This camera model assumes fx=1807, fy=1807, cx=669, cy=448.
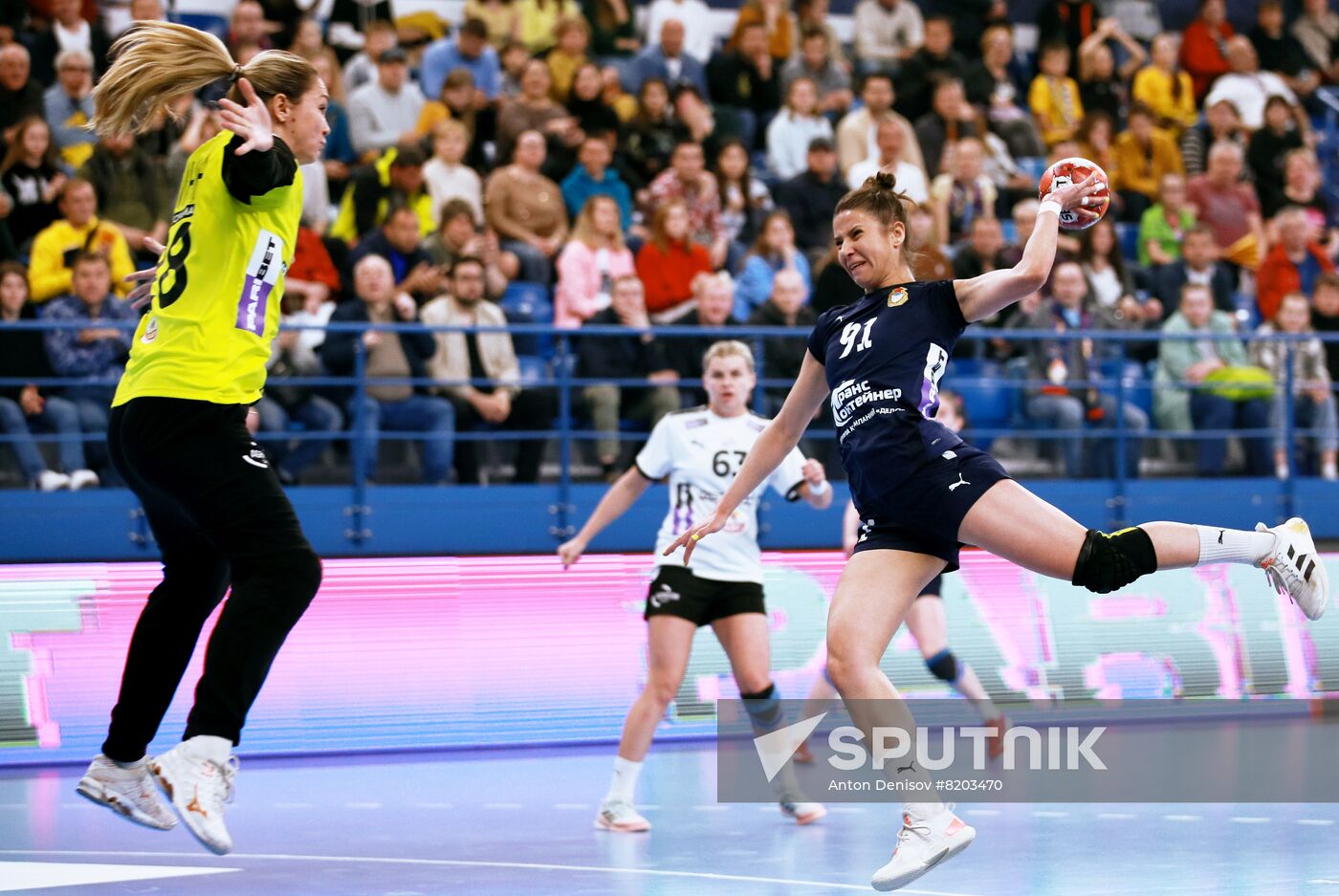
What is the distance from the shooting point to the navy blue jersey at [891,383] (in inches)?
232

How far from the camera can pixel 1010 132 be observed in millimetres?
16797

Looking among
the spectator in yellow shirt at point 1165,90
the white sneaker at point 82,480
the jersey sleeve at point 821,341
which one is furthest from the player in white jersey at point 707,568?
the spectator in yellow shirt at point 1165,90

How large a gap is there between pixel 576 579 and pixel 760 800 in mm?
2265

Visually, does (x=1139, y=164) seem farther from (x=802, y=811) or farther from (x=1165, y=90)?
(x=802, y=811)

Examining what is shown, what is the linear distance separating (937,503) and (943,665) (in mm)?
4036

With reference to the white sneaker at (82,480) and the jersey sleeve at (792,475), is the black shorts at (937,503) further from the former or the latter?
the white sneaker at (82,480)

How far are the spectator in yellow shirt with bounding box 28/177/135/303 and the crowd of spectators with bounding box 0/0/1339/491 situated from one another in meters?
0.03

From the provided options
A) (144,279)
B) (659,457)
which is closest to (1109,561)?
(659,457)

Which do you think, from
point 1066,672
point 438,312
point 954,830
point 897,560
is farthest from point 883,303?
point 438,312

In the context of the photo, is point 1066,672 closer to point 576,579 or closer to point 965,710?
point 965,710

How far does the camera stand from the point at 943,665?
31.7 feet

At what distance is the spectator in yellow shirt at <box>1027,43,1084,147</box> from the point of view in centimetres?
1745

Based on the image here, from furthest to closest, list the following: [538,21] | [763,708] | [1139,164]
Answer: [1139,164]
[538,21]
[763,708]

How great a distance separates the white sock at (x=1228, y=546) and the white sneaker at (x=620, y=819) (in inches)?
109
